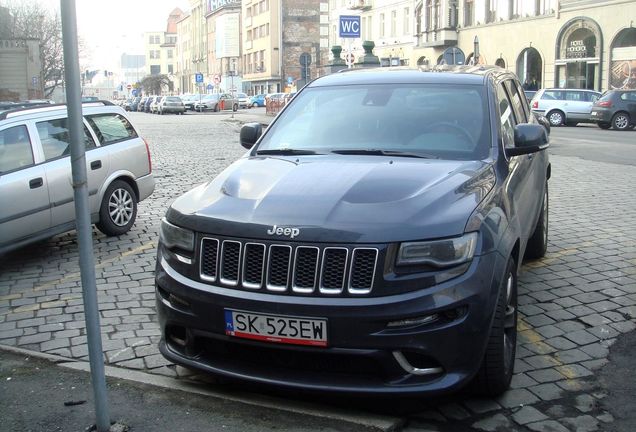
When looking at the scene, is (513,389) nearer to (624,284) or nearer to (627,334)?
(627,334)

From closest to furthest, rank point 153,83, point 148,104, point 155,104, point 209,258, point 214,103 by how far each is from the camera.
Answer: point 209,258
point 214,103
point 155,104
point 148,104
point 153,83

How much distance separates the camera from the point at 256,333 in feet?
11.8

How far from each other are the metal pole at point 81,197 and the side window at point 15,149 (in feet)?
13.5

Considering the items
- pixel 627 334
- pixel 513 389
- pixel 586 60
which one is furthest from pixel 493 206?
pixel 586 60

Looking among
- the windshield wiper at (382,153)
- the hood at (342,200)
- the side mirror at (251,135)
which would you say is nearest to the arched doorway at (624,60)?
the side mirror at (251,135)

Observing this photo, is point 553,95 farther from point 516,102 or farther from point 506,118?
point 506,118

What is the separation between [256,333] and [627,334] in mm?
2835

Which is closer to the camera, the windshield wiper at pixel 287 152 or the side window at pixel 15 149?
the windshield wiper at pixel 287 152

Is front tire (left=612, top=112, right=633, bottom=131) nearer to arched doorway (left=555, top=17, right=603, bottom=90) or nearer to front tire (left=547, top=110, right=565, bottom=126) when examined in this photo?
front tire (left=547, top=110, right=565, bottom=126)

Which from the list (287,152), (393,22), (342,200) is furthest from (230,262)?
(393,22)

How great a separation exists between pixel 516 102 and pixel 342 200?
296 centimetres

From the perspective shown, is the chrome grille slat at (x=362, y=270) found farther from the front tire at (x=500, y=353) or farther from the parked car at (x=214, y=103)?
the parked car at (x=214, y=103)

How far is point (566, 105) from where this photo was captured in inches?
1272

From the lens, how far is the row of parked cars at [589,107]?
2909 centimetres
